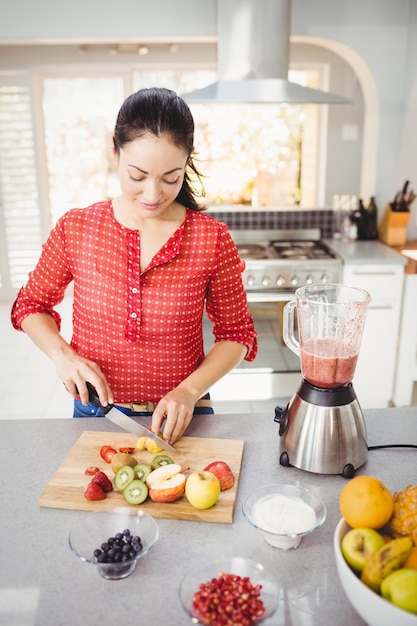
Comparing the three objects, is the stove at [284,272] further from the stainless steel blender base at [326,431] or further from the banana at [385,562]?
the banana at [385,562]

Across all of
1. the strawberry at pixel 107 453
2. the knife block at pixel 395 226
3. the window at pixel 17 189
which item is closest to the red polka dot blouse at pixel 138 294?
the strawberry at pixel 107 453

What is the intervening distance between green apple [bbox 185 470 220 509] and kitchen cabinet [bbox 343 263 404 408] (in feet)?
7.57

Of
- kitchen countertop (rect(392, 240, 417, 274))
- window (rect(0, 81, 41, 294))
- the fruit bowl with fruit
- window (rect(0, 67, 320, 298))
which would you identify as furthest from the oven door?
window (rect(0, 81, 41, 294))

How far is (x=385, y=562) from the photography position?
816 millimetres

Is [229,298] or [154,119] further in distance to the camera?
[229,298]

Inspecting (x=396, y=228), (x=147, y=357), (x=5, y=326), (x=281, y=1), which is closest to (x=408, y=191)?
(x=396, y=228)

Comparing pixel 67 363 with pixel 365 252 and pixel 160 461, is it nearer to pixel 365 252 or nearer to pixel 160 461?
pixel 160 461

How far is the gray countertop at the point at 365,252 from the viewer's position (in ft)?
10.7

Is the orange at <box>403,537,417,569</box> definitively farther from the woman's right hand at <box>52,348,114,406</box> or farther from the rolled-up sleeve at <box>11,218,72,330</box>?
the rolled-up sleeve at <box>11,218,72,330</box>

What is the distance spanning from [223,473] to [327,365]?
0.31 m

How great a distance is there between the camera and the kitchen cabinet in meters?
3.27

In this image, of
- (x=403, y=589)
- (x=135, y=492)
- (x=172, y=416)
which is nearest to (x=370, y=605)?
(x=403, y=589)

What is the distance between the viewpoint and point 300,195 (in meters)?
5.24

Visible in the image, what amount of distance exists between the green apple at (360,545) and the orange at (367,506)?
4 centimetres
